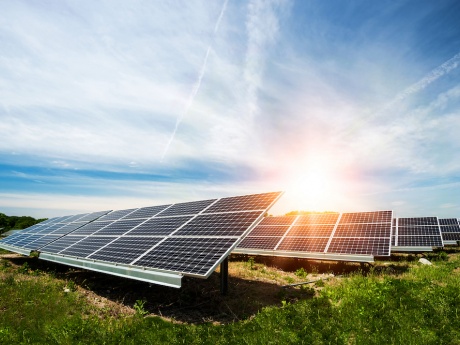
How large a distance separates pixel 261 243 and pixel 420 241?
12.6m

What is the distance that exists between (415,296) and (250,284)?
289 inches

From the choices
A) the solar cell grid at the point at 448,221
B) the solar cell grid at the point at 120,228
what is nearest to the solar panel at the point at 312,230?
the solar cell grid at the point at 120,228

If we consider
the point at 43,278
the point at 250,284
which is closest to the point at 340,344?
the point at 250,284

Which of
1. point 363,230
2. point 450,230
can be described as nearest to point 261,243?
point 363,230

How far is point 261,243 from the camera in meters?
21.5

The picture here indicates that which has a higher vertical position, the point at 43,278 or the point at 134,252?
the point at 134,252

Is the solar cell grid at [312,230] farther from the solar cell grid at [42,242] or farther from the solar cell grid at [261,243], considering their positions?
the solar cell grid at [42,242]

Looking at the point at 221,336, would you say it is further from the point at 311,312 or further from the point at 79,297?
the point at 79,297

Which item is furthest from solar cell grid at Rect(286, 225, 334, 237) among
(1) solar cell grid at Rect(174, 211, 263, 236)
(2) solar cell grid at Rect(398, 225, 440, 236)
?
(1) solar cell grid at Rect(174, 211, 263, 236)

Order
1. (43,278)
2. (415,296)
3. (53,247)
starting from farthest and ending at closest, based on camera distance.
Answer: (53,247) < (43,278) < (415,296)

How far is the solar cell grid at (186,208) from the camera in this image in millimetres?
16842

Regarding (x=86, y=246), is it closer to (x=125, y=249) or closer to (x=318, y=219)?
(x=125, y=249)

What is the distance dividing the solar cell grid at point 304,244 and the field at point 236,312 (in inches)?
98.2

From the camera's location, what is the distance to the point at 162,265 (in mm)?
10461
